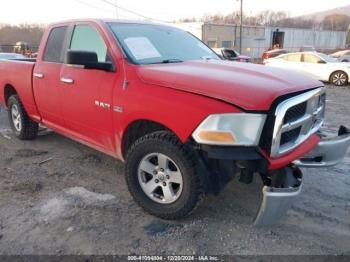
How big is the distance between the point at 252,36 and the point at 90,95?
45.3 metres

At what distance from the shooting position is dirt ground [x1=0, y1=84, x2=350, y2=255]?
3.06m

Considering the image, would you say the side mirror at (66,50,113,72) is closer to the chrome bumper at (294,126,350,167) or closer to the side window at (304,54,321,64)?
the chrome bumper at (294,126,350,167)

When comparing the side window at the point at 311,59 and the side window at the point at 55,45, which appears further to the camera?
the side window at the point at 311,59

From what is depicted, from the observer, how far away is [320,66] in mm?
15242

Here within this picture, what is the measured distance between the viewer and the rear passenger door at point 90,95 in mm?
3770

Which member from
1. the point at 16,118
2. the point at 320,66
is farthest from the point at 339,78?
the point at 16,118

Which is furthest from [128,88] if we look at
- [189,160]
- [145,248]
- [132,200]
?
[145,248]

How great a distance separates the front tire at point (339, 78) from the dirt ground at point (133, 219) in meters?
11.1

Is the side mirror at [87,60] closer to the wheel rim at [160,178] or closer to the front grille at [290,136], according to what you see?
the wheel rim at [160,178]

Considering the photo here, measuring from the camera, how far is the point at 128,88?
11.5ft

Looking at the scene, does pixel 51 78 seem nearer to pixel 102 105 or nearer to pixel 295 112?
pixel 102 105

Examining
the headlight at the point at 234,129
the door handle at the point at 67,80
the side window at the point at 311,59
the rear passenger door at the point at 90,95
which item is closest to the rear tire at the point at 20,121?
the rear passenger door at the point at 90,95

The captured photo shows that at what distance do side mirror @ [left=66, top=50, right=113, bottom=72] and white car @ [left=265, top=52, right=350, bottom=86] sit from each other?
12.1 meters

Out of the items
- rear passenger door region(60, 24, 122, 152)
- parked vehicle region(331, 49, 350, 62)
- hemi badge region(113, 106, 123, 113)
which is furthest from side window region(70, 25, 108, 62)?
parked vehicle region(331, 49, 350, 62)
